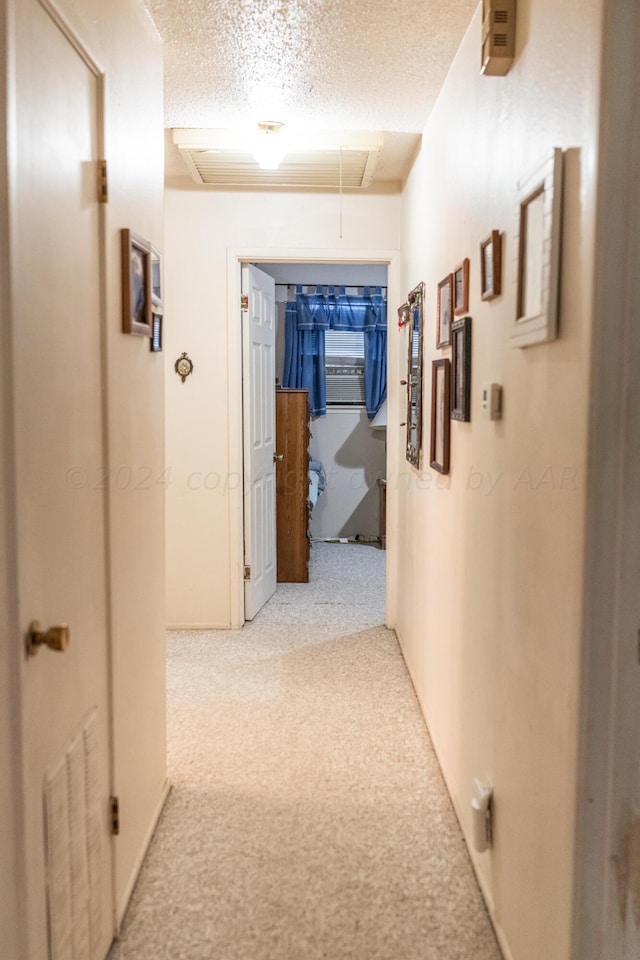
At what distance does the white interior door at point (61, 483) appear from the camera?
4.19ft

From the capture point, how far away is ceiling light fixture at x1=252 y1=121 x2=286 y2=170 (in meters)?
3.17

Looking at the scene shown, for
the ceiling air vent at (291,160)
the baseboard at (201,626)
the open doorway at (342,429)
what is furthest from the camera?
the open doorway at (342,429)

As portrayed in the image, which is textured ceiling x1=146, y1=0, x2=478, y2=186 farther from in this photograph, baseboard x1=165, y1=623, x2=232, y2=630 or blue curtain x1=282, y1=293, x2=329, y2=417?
blue curtain x1=282, y1=293, x2=329, y2=417

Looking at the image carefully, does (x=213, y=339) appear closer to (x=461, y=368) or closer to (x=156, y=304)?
(x=156, y=304)

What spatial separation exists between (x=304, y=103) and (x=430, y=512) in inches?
67.1

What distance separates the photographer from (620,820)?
49.7 inches

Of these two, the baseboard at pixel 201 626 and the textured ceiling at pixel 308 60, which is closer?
the textured ceiling at pixel 308 60

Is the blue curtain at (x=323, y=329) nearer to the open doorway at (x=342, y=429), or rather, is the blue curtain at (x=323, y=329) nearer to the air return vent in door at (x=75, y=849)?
the open doorway at (x=342, y=429)

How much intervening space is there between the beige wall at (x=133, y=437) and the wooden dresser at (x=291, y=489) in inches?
113

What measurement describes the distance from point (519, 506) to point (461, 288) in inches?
38.4

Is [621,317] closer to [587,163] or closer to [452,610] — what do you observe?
[587,163]

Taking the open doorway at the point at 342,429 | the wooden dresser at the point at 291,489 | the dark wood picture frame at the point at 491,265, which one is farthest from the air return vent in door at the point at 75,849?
the open doorway at the point at 342,429

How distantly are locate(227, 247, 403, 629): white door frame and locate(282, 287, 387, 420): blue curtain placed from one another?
94.8 inches

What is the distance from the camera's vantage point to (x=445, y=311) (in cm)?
270
